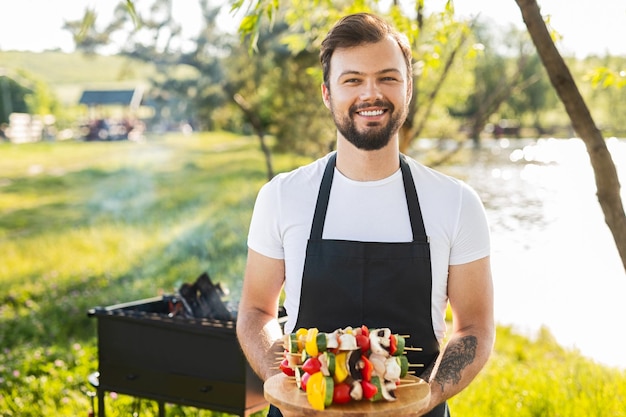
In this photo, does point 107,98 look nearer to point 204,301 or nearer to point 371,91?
point 204,301

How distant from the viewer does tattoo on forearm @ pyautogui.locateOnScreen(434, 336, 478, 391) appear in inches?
79.6

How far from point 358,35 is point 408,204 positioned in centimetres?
51

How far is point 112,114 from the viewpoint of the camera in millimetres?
31109

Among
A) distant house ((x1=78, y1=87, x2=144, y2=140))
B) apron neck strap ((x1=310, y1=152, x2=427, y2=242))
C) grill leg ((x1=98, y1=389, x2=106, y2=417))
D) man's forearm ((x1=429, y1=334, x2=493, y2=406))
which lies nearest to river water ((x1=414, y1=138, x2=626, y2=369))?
grill leg ((x1=98, y1=389, x2=106, y2=417))

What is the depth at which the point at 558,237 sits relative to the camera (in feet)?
54.7

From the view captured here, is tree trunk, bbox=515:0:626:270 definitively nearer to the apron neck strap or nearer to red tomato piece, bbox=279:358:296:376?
the apron neck strap

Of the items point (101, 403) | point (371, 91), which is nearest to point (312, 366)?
point (371, 91)

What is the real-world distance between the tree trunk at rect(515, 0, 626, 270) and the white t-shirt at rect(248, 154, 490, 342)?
757 mm

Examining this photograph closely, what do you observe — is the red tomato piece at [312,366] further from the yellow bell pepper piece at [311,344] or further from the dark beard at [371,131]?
the dark beard at [371,131]

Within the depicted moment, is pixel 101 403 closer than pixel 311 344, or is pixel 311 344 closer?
pixel 311 344

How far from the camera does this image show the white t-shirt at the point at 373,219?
2148 mm

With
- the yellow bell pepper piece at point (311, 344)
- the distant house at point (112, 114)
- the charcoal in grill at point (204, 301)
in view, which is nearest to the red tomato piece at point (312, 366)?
the yellow bell pepper piece at point (311, 344)

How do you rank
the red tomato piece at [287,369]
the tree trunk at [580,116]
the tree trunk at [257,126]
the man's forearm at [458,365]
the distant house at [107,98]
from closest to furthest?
1. the red tomato piece at [287,369]
2. the man's forearm at [458,365]
3. the tree trunk at [580,116]
4. the tree trunk at [257,126]
5. the distant house at [107,98]

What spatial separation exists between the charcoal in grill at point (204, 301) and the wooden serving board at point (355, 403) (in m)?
2.07
